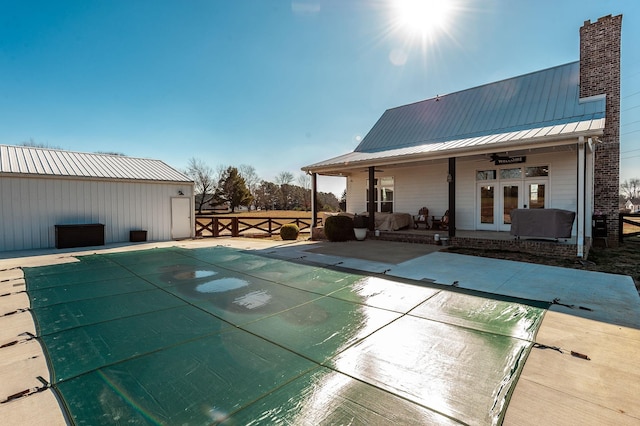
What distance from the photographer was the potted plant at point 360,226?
1181 cm

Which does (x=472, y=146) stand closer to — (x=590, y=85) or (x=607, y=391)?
(x=590, y=85)

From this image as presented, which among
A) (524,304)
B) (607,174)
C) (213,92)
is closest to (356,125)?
(213,92)

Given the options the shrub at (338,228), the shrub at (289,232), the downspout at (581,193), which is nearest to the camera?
the downspout at (581,193)

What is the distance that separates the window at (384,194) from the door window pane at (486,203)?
4004 mm

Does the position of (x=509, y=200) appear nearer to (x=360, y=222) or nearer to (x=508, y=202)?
(x=508, y=202)

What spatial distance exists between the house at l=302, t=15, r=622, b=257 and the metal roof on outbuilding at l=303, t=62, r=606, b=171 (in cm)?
4

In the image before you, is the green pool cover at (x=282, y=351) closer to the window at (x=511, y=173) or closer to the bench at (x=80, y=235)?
the bench at (x=80, y=235)

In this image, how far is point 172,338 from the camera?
3.47m

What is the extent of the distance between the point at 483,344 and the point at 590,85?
12.2m

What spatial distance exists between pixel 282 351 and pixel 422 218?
1093cm

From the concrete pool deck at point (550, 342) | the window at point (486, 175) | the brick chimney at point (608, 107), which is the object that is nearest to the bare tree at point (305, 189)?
the window at point (486, 175)

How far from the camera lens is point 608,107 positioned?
33.6 feet

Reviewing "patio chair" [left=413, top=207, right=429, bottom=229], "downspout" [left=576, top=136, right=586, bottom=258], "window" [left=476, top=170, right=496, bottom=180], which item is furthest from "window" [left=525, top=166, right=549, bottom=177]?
"patio chair" [left=413, top=207, right=429, bottom=229]

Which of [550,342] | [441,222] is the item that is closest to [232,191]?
[441,222]
